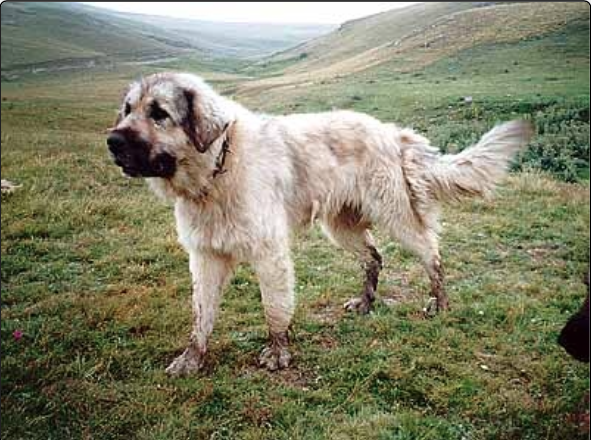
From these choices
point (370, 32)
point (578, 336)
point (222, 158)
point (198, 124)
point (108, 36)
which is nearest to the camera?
point (578, 336)

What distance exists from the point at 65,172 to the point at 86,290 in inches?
253

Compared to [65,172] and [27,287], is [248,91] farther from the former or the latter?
[27,287]

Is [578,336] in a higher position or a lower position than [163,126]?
lower

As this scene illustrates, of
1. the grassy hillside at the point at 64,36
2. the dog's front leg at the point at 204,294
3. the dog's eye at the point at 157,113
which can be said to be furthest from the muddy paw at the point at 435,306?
the grassy hillside at the point at 64,36

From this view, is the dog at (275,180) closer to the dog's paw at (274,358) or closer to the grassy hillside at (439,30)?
the dog's paw at (274,358)

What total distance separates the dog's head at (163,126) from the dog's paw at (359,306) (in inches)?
103

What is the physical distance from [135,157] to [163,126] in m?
0.35

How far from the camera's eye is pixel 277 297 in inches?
212

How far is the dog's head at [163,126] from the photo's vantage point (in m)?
4.54

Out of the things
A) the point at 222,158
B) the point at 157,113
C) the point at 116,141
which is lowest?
the point at 222,158

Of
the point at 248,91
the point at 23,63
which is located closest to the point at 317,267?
the point at 248,91

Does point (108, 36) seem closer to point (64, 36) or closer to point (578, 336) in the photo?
point (64, 36)

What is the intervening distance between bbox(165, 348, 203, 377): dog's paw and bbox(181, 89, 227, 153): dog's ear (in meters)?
1.79

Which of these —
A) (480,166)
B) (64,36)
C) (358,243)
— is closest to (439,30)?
(480,166)
